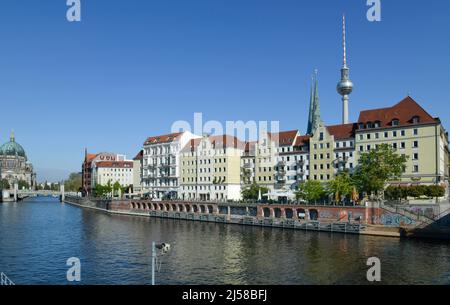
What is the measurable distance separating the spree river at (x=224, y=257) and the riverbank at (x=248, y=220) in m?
3.43

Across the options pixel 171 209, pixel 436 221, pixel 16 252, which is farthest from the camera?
pixel 171 209

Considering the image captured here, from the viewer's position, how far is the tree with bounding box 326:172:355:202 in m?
91.8

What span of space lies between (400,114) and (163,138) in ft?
286

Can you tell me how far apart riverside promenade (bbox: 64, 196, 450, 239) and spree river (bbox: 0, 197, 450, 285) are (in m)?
4.03

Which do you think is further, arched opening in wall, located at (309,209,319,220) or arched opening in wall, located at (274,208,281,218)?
arched opening in wall, located at (274,208,281,218)

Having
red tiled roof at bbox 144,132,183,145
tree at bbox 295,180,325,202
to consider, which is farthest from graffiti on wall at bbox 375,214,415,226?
red tiled roof at bbox 144,132,183,145

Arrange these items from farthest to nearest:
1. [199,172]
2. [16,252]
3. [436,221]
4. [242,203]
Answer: [199,172] → [242,203] → [436,221] → [16,252]

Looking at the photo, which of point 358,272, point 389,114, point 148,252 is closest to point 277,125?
point 389,114

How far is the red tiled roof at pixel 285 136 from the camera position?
406 feet

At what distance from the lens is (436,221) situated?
7306 cm

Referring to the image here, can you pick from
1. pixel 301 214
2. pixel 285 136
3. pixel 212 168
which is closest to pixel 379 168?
pixel 301 214

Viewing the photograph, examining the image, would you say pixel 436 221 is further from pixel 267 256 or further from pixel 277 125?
pixel 277 125

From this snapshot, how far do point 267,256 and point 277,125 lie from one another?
68.5 metres

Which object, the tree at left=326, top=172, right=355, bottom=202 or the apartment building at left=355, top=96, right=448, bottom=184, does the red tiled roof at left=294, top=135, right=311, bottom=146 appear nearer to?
the apartment building at left=355, top=96, right=448, bottom=184
